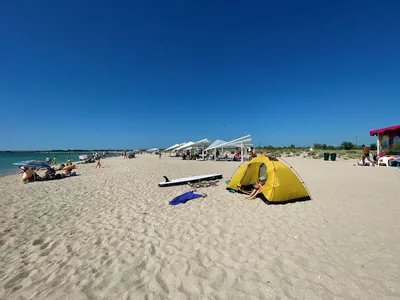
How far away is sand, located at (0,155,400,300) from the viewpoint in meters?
2.60

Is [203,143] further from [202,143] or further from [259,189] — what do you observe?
[259,189]

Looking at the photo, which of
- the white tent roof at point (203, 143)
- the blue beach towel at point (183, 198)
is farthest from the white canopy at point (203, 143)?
the blue beach towel at point (183, 198)

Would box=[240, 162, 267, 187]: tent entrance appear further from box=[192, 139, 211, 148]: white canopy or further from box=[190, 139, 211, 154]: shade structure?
box=[192, 139, 211, 148]: white canopy

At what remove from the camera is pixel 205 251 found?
11.4 ft

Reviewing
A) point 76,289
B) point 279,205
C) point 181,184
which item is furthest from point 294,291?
point 181,184

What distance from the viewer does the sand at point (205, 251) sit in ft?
8.52

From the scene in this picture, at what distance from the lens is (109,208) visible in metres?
6.17

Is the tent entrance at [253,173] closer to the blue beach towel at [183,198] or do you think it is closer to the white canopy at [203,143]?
the blue beach towel at [183,198]

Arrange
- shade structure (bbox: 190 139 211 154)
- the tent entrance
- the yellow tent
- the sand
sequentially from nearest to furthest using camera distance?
the sand, the yellow tent, the tent entrance, shade structure (bbox: 190 139 211 154)

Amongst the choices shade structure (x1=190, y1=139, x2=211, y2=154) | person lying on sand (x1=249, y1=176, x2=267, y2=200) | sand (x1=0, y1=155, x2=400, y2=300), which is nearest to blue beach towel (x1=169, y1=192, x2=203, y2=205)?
sand (x1=0, y1=155, x2=400, y2=300)

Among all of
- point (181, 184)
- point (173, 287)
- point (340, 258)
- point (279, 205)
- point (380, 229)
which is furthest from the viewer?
point (181, 184)

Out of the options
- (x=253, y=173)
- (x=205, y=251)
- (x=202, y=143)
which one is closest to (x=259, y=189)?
(x=253, y=173)

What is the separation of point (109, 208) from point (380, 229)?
690 cm

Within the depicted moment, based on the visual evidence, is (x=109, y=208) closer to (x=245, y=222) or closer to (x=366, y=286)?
(x=245, y=222)
